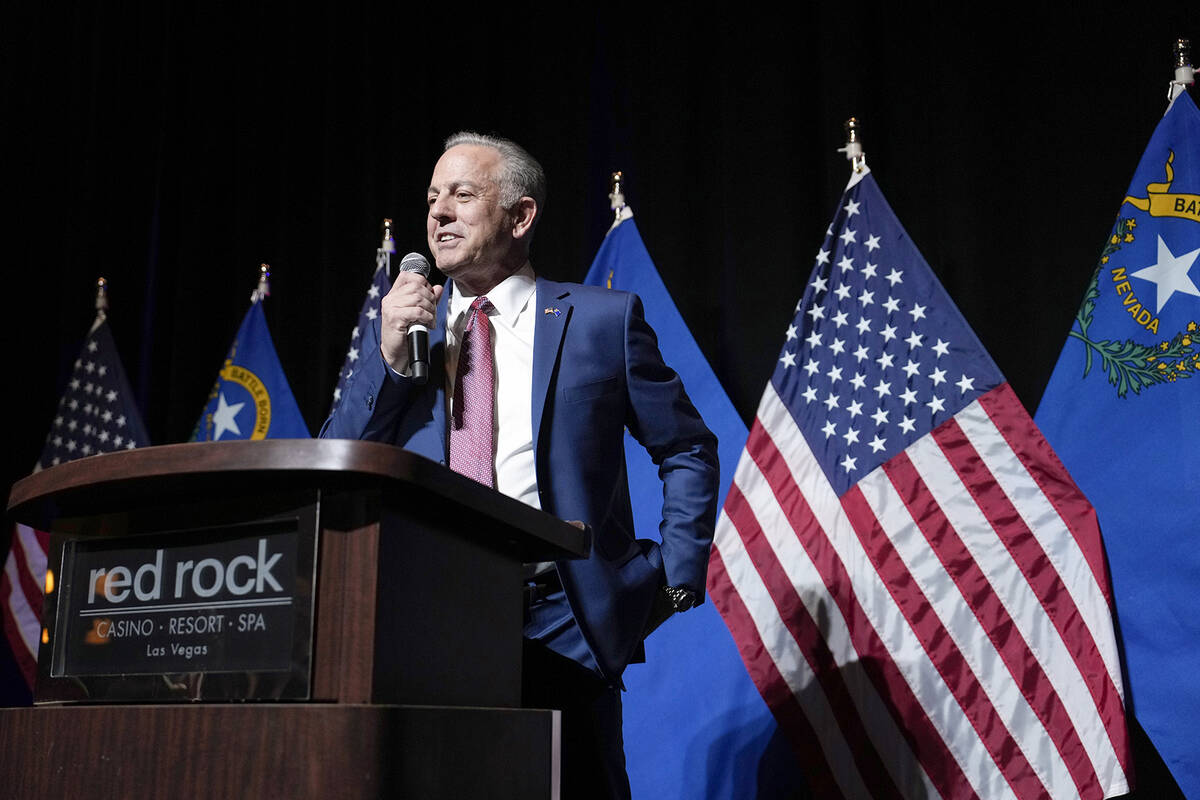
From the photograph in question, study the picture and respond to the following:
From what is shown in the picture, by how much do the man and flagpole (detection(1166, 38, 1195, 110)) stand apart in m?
1.52

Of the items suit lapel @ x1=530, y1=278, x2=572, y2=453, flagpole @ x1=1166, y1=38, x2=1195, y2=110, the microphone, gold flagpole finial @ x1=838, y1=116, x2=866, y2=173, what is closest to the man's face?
suit lapel @ x1=530, y1=278, x2=572, y2=453

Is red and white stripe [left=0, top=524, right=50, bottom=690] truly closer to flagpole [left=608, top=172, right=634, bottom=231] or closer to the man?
flagpole [left=608, top=172, right=634, bottom=231]

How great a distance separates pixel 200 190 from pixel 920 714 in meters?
3.17

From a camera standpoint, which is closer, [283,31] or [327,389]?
[327,389]

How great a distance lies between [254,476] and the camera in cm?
90

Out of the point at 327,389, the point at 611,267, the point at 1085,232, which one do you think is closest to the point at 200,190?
the point at 327,389

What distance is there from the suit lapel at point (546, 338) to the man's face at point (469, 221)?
0.37 ft

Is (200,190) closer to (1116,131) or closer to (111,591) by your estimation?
(1116,131)

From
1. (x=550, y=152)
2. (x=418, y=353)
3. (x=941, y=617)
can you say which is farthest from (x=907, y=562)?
(x=550, y=152)

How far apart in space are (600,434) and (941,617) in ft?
3.82

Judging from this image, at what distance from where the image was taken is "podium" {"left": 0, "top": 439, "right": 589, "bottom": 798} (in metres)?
0.86

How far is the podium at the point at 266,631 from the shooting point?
0.86m

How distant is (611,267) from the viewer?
320cm

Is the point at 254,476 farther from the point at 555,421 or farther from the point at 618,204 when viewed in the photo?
the point at 618,204
